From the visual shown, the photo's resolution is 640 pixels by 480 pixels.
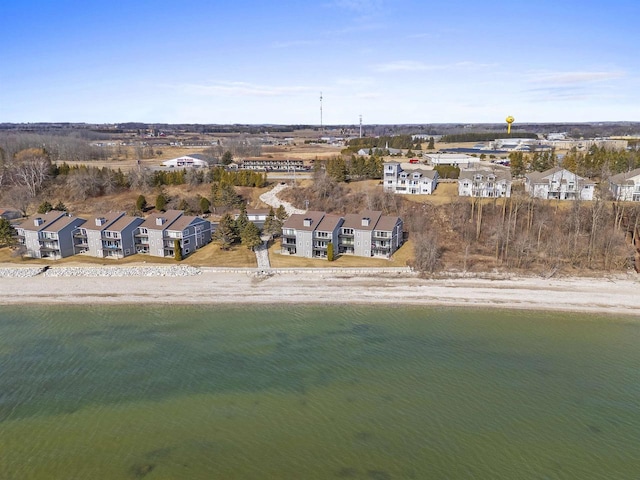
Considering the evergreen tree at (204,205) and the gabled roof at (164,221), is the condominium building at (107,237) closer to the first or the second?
the gabled roof at (164,221)

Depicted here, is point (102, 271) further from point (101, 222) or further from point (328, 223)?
point (328, 223)

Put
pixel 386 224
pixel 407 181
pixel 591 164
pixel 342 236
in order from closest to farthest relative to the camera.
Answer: pixel 386 224 → pixel 342 236 → pixel 407 181 → pixel 591 164

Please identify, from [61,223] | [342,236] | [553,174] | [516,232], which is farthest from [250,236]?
[553,174]

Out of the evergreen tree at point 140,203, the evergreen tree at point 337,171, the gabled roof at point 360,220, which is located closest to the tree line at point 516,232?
the gabled roof at point 360,220

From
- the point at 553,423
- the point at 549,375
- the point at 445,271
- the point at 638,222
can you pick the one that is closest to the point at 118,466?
the point at 553,423

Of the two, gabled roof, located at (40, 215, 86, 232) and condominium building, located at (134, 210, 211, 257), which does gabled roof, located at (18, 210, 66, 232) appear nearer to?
gabled roof, located at (40, 215, 86, 232)

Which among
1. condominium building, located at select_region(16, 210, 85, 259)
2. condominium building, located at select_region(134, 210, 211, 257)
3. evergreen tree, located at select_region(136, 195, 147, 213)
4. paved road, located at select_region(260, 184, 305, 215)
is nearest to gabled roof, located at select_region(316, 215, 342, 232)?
paved road, located at select_region(260, 184, 305, 215)

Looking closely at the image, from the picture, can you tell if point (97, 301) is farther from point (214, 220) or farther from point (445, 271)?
point (445, 271)
